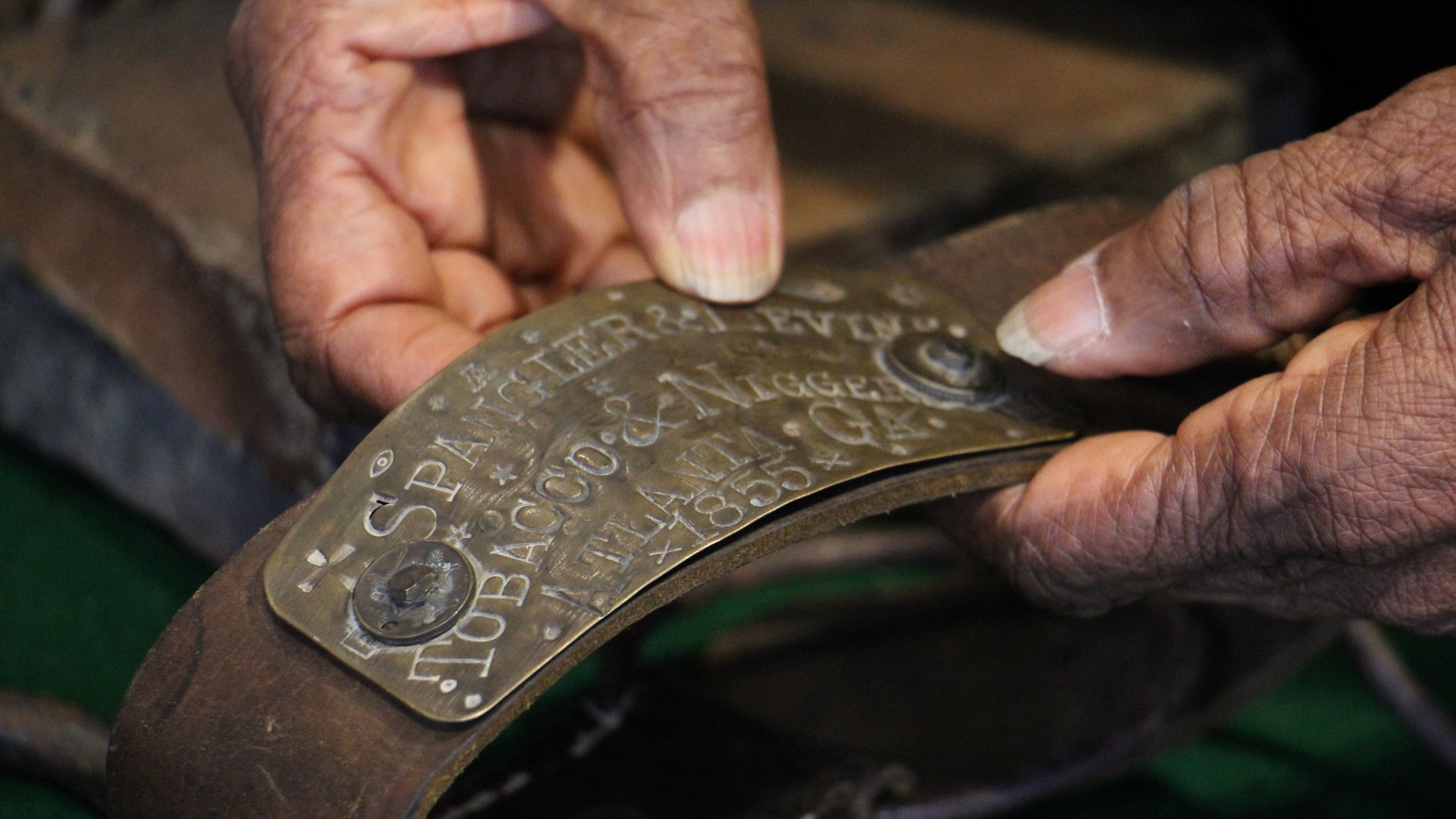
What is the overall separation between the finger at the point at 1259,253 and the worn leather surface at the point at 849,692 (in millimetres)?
72

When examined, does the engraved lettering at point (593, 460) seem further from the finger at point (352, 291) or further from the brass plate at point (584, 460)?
the finger at point (352, 291)

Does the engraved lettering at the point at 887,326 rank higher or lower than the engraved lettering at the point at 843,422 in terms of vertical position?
higher

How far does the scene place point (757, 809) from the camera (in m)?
1.00

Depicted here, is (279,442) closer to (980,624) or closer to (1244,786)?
(980,624)

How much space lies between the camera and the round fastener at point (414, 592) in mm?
643

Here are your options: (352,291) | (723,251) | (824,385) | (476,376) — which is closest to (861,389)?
(824,385)

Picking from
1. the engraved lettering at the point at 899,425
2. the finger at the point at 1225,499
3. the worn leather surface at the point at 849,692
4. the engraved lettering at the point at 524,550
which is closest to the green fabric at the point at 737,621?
the worn leather surface at the point at 849,692

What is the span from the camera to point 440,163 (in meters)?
1.02

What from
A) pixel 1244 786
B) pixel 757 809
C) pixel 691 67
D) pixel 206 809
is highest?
pixel 691 67

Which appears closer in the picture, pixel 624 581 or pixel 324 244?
pixel 624 581

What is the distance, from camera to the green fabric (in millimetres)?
1218

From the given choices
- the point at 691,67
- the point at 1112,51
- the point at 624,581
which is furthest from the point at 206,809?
the point at 1112,51

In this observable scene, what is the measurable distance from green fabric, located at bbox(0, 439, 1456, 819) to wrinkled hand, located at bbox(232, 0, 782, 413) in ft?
1.56

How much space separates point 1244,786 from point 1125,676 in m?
0.17
